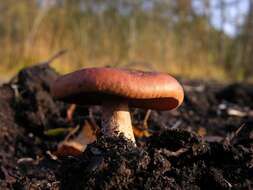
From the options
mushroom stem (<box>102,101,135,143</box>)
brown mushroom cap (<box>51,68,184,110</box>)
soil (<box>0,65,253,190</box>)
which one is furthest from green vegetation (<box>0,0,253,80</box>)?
brown mushroom cap (<box>51,68,184,110</box>)

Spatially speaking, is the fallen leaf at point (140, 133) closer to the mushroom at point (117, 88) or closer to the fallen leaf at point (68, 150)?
the fallen leaf at point (68, 150)

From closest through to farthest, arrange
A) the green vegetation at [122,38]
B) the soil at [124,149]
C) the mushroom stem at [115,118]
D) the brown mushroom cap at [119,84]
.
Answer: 1. the soil at [124,149]
2. the brown mushroom cap at [119,84]
3. the mushroom stem at [115,118]
4. the green vegetation at [122,38]

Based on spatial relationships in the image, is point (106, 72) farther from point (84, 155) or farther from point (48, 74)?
point (48, 74)

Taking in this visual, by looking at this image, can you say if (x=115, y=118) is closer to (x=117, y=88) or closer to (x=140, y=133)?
(x=117, y=88)

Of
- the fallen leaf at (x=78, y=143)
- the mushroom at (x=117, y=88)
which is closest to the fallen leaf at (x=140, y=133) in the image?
the fallen leaf at (x=78, y=143)

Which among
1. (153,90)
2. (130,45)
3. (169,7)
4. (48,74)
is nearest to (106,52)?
(130,45)

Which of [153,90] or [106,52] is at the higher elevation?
[153,90]

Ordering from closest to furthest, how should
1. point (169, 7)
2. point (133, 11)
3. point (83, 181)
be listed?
point (83, 181) → point (133, 11) → point (169, 7)
